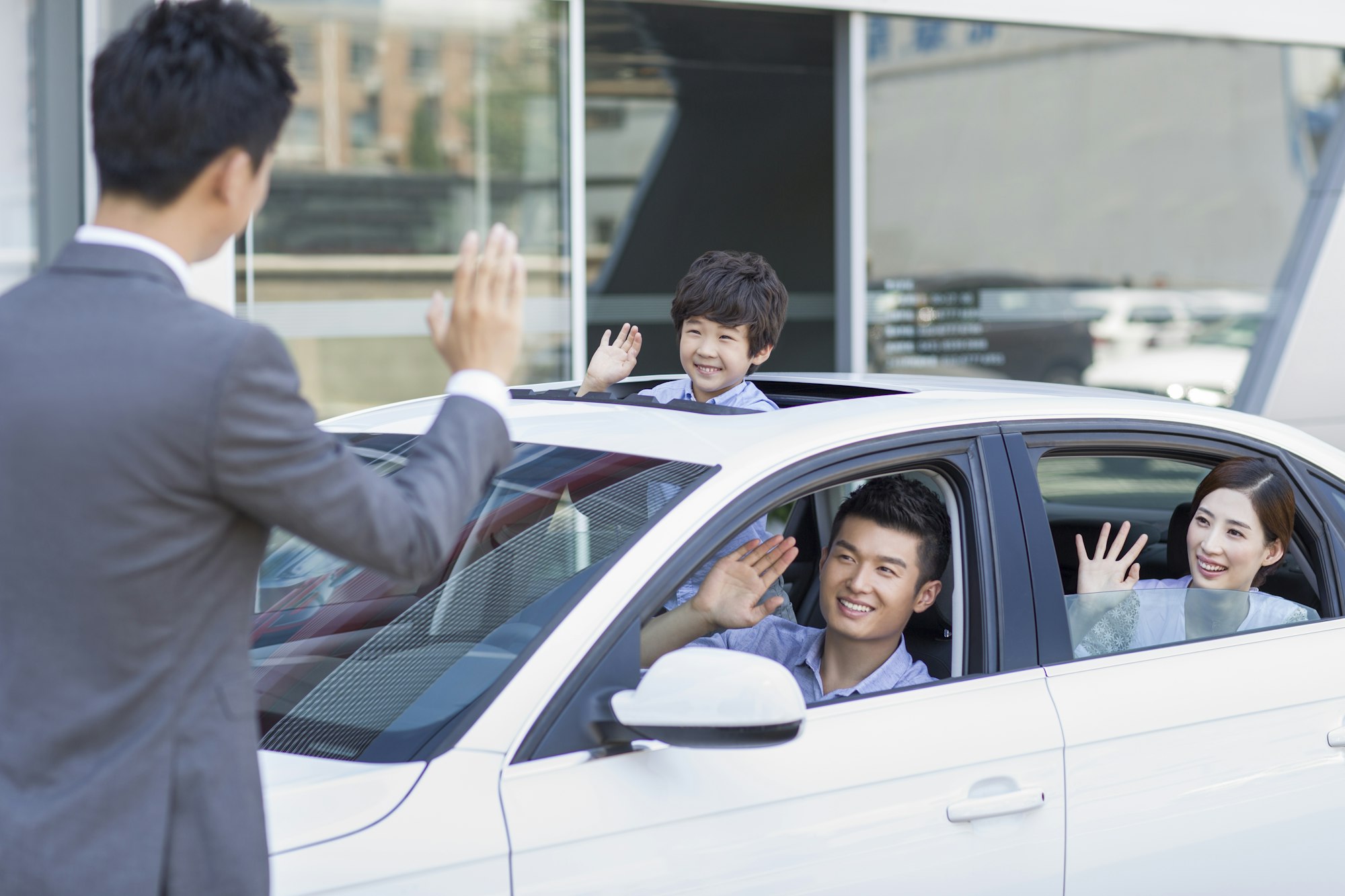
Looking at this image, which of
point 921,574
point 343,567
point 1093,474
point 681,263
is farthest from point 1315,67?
point 343,567

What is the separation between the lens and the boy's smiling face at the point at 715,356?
10.8 ft

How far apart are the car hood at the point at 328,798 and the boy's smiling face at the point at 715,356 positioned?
5.27 ft

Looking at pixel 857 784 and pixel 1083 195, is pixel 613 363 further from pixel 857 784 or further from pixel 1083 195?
pixel 1083 195

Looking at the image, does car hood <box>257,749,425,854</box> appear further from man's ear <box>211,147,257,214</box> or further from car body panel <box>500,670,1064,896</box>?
man's ear <box>211,147,257,214</box>

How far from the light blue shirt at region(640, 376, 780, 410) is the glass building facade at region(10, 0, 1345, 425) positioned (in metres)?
3.86

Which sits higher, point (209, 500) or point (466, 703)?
point (209, 500)

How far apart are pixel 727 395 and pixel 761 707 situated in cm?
139

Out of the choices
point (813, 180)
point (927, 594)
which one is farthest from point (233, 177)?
point (813, 180)

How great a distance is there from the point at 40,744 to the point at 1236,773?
6.15 ft

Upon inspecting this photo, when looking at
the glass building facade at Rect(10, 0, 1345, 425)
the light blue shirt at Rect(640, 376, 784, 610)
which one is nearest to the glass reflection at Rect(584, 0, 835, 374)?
the glass building facade at Rect(10, 0, 1345, 425)

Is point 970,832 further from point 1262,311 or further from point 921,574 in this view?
point 1262,311

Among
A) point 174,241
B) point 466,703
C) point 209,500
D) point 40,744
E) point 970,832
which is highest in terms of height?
point 174,241

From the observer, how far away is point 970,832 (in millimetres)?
2090

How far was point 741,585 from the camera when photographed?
7.54 ft
